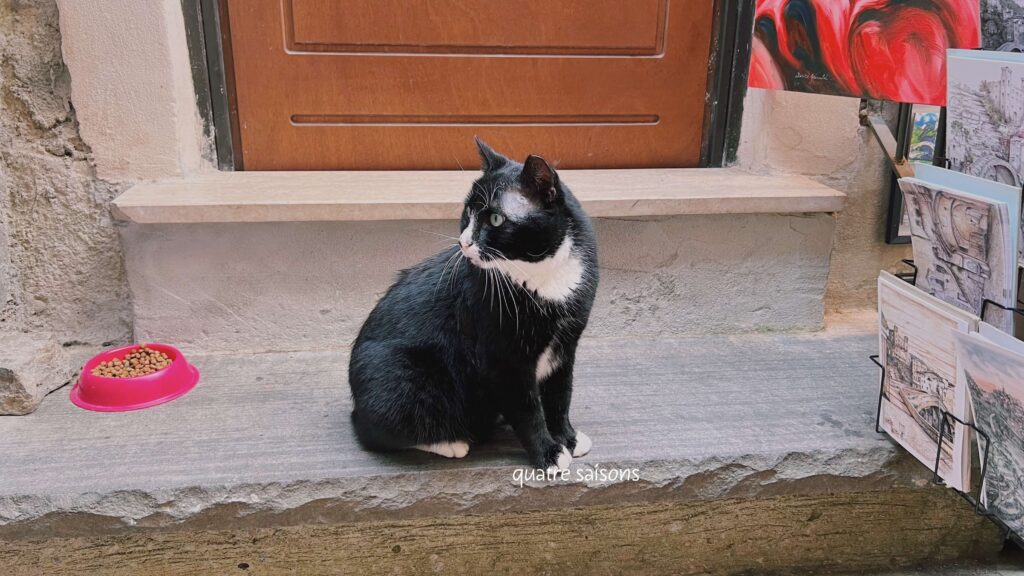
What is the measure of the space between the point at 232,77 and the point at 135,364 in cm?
73

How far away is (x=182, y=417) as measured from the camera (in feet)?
5.04

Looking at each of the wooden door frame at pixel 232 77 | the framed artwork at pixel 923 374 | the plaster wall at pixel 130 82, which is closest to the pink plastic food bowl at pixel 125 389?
the plaster wall at pixel 130 82

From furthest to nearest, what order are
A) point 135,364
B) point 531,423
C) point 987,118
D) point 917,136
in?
point 917,136 → point 135,364 → point 531,423 → point 987,118

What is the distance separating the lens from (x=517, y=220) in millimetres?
1164

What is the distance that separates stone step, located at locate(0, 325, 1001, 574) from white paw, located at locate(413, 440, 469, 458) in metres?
0.02

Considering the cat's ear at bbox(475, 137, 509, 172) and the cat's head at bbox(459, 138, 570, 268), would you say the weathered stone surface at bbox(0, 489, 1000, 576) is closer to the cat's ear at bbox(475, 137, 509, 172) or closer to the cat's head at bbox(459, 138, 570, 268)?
the cat's head at bbox(459, 138, 570, 268)

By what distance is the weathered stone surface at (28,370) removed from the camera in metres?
1.54

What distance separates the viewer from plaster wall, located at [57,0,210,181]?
1.61 meters

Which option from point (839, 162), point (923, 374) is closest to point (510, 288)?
point (923, 374)

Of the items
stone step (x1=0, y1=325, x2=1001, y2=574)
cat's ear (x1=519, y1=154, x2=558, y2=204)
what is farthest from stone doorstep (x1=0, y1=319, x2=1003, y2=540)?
cat's ear (x1=519, y1=154, x2=558, y2=204)

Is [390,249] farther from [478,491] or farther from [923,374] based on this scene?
[923,374]

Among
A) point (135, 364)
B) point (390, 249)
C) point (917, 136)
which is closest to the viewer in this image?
point (135, 364)

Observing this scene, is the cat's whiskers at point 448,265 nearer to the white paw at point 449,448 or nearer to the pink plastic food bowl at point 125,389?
the white paw at point 449,448
